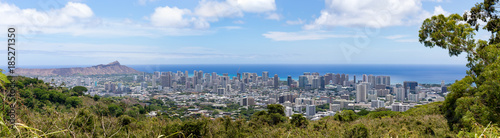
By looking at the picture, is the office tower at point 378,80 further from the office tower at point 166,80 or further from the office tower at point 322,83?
the office tower at point 166,80


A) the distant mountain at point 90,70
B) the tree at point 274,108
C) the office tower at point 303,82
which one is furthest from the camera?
the office tower at point 303,82

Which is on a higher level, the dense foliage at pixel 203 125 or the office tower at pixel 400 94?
the dense foliage at pixel 203 125

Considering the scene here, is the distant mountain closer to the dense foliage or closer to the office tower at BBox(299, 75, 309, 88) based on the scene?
the dense foliage

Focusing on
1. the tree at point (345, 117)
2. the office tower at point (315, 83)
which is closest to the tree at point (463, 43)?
the tree at point (345, 117)

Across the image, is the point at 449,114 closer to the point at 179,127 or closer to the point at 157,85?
the point at 179,127

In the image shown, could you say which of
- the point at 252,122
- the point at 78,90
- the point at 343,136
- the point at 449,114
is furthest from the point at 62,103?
the point at 449,114

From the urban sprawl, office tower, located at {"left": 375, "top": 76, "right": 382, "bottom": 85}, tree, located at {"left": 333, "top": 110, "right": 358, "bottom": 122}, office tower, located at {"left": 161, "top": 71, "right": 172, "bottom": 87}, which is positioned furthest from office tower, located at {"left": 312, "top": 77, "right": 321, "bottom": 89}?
tree, located at {"left": 333, "top": 110, "right": 358, "bottom": 122}

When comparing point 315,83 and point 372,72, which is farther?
point 372,72

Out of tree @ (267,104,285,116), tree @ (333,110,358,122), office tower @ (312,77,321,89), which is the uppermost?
tree @ (267,104,285,116)

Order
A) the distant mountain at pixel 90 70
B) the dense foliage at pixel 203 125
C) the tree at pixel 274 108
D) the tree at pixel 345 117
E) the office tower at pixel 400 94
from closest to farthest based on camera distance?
1. the dense foliage at pixel 203 125
2. the tree at pixel 274 108
3. the tree at pixel 345 117
4. the distant mountain at pixel 90 70
5. the office tower at pixel 400 94

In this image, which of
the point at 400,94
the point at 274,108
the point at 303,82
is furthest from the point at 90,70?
the point at 400,94

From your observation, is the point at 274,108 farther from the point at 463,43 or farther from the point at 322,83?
the point at 322,83
